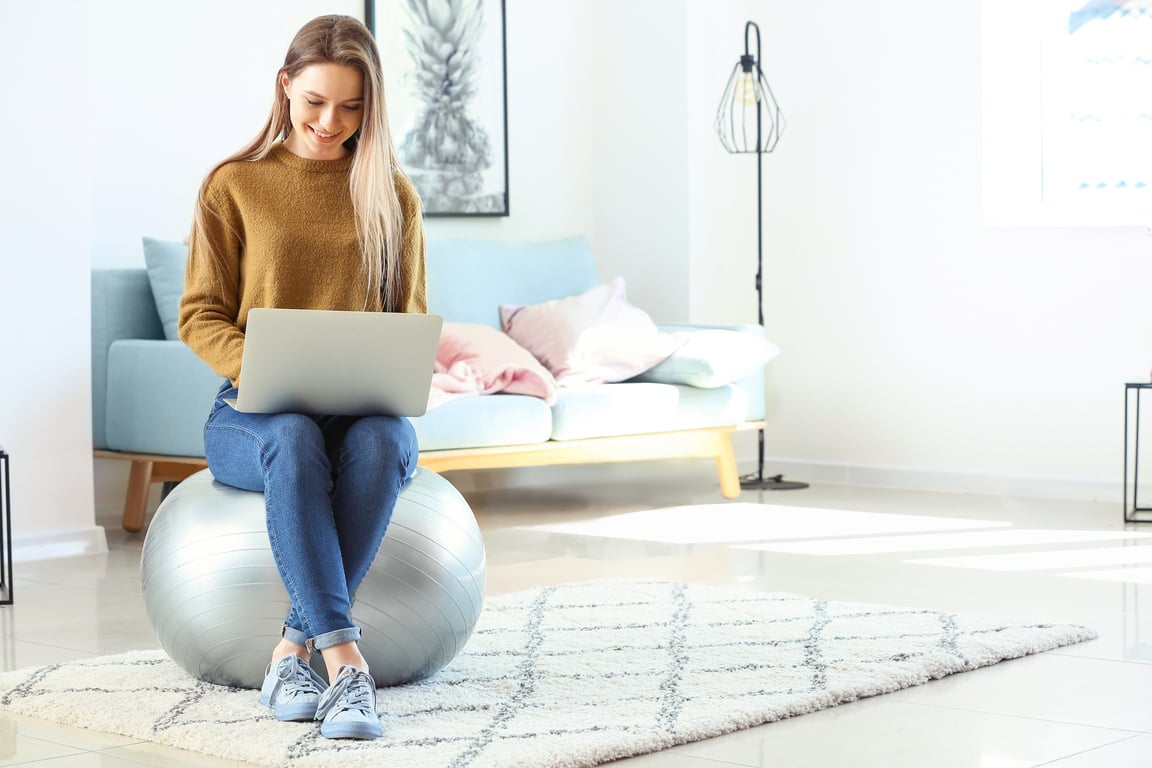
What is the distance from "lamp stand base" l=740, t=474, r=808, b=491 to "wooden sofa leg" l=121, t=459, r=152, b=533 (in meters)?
2.06

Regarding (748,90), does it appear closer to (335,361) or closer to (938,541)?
→ (938,541)

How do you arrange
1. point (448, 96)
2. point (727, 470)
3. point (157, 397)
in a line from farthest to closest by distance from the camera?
1. point (448, 96)
2. point (727, 470)
3. point (157, 397)

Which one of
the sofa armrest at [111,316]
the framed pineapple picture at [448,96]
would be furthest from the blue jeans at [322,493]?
the framed pineapple picture at [448,96]

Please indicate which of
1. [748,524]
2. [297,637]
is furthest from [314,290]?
[748,524]

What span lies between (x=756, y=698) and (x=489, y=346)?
2.49 m

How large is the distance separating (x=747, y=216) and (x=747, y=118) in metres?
0.36

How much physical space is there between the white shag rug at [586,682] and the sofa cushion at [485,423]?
42.8 inches

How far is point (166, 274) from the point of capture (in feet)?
14.2

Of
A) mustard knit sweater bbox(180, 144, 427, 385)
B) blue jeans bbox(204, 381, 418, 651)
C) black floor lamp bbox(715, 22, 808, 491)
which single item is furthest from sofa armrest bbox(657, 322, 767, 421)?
blue jeans bbox(204, 381, 418, 651)

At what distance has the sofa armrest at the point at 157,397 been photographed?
4160mm

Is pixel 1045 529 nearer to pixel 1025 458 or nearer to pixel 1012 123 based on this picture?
pixel 1025 458

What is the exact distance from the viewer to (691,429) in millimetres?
4941

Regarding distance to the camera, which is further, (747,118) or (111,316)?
(747,118)

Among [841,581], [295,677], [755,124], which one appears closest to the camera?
[295,677]
